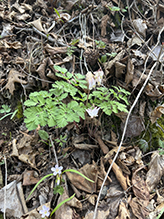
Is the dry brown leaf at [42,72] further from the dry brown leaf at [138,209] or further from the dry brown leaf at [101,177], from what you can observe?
the dry brown leaf at [138,209]

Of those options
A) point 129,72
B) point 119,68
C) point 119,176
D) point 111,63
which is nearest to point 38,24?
point 111,63

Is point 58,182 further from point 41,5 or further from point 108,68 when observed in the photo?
point 41,5

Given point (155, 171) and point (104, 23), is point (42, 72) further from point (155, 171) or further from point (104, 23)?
point (155, 171)

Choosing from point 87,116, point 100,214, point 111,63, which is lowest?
point 100,214

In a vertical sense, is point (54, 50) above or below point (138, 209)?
above

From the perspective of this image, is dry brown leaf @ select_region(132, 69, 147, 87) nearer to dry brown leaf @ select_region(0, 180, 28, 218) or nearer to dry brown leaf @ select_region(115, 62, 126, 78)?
dry brown leaf @ select_region(115, 62, 126, 78)

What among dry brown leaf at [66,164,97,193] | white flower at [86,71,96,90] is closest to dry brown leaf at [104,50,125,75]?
white flower at [86,71,96,90]

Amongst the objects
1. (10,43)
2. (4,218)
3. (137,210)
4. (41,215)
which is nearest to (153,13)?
(10,43)

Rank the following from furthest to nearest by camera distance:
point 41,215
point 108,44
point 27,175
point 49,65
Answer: point 108,44, point 49,65, point 27,175, point 41,215

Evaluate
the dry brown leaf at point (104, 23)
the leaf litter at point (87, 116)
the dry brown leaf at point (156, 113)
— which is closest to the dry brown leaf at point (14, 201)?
the leaf litter at point (87, 116)
